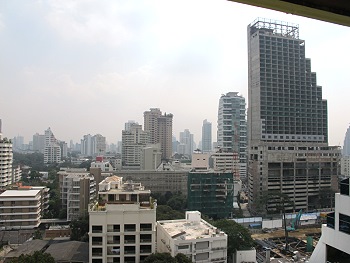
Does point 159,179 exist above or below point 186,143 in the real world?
below

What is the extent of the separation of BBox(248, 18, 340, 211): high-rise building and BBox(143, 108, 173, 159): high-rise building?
34.3 feet

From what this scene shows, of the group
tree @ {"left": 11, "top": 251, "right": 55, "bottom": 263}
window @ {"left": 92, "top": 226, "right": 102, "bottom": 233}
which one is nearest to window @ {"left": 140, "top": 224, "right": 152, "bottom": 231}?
window @ {"left": 92, "top": 226, "right": 102, "bottom": 233}

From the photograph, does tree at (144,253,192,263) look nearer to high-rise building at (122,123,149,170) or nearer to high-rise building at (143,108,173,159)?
high-rise building at (122,123,149,170)

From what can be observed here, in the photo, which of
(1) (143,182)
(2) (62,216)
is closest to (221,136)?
(1) (143,182)

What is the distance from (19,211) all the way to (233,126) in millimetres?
13354

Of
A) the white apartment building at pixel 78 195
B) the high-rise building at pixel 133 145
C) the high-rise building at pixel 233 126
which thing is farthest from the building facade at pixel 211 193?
the high-rise building at pixel 133 145

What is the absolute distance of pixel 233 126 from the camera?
62.2ft

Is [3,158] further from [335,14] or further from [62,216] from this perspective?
[335,14]

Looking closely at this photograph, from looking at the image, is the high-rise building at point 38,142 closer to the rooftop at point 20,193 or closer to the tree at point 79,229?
the rooftop at point 20,193

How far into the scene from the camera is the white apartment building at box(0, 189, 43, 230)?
850cm

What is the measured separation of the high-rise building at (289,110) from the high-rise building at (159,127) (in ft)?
34.3

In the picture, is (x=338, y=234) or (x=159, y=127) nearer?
(x=338, y=234)

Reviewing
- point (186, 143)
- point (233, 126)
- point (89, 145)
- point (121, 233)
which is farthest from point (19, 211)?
point (186, 143)

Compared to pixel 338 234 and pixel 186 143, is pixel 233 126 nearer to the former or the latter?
pixel 338 234
